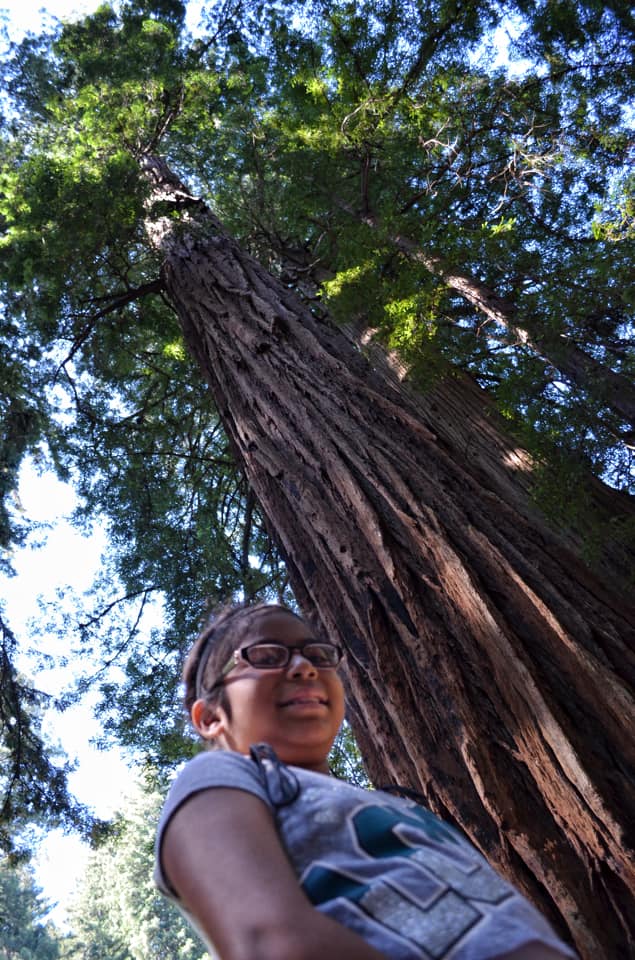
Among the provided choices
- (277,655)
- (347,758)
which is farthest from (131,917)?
(277,655)

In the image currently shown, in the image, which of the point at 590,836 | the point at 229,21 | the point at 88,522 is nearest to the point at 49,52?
the point at 229,21

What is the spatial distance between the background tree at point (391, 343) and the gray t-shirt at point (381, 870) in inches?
34.9

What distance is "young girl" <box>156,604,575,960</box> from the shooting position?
82 centimetres

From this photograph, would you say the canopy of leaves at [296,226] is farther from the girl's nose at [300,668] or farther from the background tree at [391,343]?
the girl's nose at [300,668]

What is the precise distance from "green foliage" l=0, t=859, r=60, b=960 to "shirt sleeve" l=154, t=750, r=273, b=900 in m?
31.8

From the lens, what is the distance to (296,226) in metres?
7.53

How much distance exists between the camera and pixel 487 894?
37.5 inches

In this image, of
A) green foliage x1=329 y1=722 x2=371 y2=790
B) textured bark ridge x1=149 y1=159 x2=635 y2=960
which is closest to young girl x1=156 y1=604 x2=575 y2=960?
textured bark ridge x1=149 y1=159 x2=635 y2=960

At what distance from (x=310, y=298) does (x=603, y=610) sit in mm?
5118

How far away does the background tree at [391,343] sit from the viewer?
212 cm

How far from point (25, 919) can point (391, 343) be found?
3617 centimetres

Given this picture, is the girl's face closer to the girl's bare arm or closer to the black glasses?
the black glasses

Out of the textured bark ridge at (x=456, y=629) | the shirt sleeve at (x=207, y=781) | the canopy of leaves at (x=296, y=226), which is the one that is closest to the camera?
the shirt sleeve at (x=207, y=781)

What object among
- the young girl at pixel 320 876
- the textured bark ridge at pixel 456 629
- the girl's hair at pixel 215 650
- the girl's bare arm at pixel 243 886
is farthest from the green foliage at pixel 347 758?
the girl's bare arm at pixel 243 886
